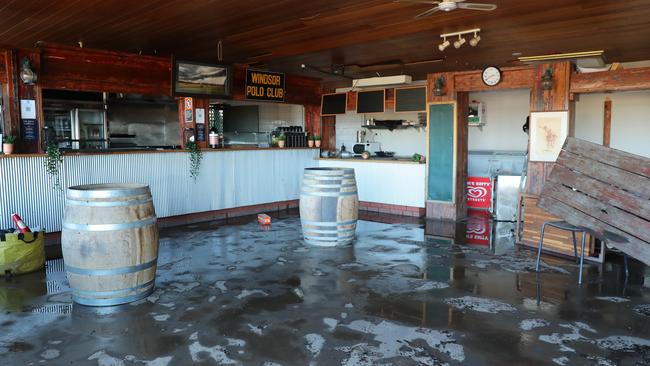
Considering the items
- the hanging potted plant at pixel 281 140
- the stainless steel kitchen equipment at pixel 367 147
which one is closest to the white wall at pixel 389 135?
the stainless steel kitchen equipment at pixel 367 147

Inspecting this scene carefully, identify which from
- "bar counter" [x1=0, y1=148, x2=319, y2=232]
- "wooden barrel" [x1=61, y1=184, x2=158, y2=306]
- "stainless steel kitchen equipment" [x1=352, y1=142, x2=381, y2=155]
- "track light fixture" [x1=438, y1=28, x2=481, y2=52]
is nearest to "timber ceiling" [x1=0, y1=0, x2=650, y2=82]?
"track light fixture" [x1=438, y1=28, x2=481, y2=52]

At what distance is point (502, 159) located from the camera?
9594mm

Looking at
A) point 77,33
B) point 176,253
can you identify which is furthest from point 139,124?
point 176,253

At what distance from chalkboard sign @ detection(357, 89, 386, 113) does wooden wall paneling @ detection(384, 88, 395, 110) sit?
0.06m

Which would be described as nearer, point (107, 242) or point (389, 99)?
point (107, 242)

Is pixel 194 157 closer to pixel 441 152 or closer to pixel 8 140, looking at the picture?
pixel 8 140

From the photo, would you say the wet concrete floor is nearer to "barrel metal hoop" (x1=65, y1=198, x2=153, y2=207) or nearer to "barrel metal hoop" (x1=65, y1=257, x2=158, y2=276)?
"barrel metal hoop" (x1=65, y1=257, x2=158, y2=276)

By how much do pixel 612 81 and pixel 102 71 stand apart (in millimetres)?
7012

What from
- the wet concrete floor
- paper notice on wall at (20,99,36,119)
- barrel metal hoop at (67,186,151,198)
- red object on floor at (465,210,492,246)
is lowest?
the wet concrete floor

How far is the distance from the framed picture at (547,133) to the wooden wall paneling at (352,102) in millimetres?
3917

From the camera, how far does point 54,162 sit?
636 centimetres

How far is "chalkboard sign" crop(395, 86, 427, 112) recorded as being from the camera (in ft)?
28.8

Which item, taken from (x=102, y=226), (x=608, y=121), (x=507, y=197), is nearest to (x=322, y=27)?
(x=102, y=226)

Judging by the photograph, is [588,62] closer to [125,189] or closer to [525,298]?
[525,298]
